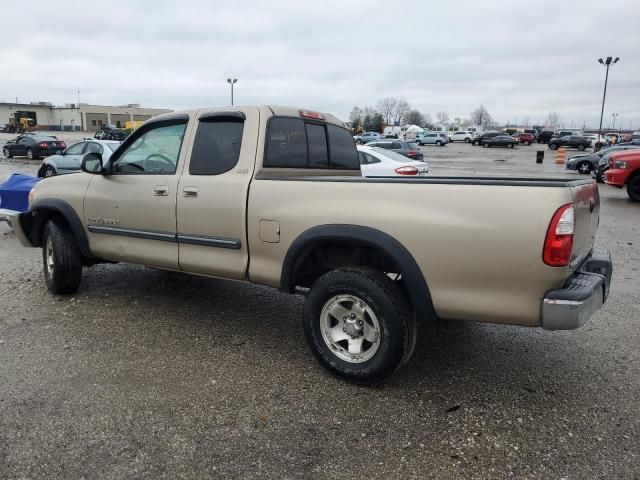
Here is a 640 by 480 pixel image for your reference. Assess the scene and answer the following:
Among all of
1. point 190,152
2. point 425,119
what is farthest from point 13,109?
point 190,152

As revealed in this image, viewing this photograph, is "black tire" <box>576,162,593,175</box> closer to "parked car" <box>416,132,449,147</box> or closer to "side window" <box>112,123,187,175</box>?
"side window" <box>112,123,187,175</box>

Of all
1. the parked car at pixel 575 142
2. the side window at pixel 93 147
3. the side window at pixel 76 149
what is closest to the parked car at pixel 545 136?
the parked car at pixel 575 142

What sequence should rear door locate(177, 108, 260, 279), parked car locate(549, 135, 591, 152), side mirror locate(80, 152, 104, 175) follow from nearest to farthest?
rear door locate(177, 108, 260, 279) < side mirror locate(80, 152, 104, 175) < parked car locate(549, 135, 591, 152)

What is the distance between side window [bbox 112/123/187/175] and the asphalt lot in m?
1.38

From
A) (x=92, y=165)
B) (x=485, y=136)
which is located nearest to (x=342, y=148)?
(x=92, y=165)

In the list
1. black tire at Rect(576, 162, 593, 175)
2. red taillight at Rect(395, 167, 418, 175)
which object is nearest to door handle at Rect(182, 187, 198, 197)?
red taillight at Rect(395, 167, 418, 175)

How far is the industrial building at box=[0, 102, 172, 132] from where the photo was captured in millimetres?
110750

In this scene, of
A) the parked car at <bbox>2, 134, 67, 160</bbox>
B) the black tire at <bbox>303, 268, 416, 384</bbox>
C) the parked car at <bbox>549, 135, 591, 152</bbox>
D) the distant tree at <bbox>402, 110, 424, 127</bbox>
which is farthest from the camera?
the distant tree at <bbox>402, 110, 424, 127</bbox>

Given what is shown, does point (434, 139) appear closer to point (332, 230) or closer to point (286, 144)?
point (286, 144)

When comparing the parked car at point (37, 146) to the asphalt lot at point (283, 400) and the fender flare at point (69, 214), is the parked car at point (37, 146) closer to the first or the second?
the fender flare at point (69, 214)

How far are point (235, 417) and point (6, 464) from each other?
1204mm

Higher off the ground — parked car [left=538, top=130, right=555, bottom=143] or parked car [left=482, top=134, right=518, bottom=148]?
parked car [left=538, top=130, right=555, bottom=143]

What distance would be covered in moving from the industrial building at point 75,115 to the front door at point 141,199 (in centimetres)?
11327

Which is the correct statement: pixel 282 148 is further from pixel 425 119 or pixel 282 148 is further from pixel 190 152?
pixel 425 119
